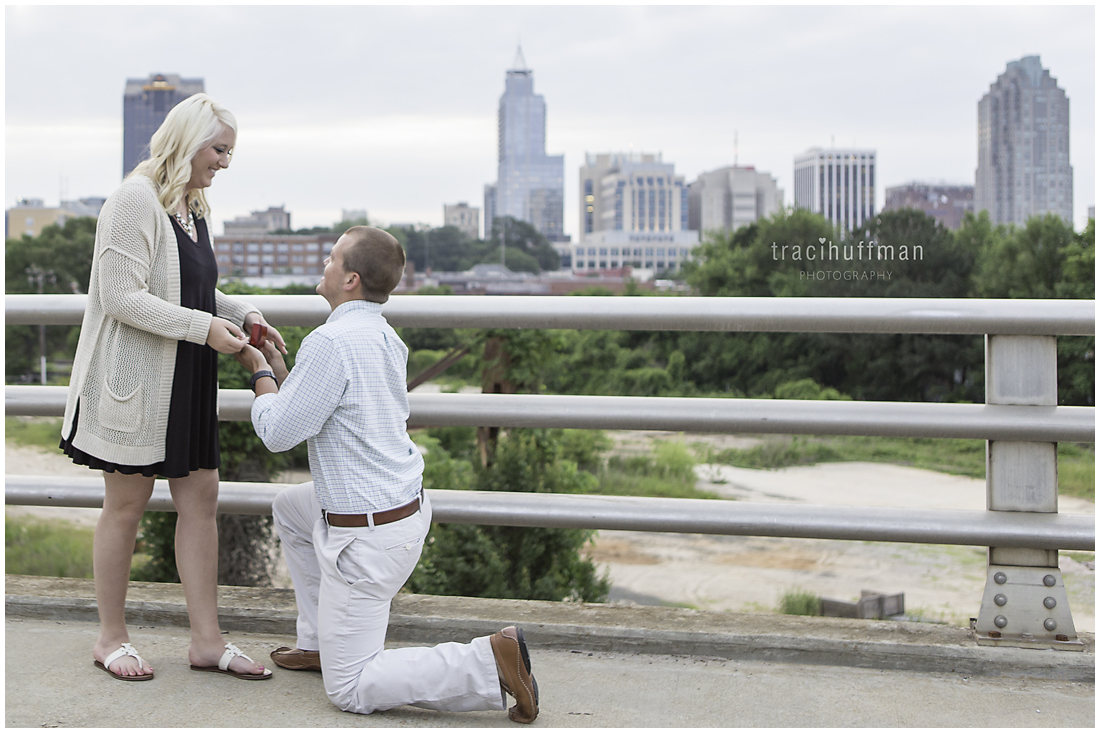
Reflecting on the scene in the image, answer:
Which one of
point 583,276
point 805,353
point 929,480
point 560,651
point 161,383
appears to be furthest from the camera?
point 583,276

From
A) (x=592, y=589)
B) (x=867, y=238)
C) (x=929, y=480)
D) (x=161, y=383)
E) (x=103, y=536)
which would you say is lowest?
(x=929, y=480)

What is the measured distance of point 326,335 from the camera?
2.13 metres

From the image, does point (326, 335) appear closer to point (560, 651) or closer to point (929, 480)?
point (560, 651)

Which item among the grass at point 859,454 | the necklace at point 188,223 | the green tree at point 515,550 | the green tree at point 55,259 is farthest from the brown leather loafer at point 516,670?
the green tree at point 55,259

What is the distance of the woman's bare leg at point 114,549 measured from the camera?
2.35m

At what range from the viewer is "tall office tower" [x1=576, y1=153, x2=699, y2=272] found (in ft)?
260

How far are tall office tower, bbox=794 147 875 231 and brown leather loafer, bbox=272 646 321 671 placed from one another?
135ft

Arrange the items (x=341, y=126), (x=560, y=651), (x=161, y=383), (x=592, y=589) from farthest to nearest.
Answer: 1. (x=341, y=126)
2. (x=592, y=589)
3. (x=560, y=651)
4. (x=161, y=383)

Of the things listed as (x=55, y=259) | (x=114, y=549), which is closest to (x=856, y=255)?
(x=114, y=549)

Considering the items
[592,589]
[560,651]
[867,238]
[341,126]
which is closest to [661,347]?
[867,238]

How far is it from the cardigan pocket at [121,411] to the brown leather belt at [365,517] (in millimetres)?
500

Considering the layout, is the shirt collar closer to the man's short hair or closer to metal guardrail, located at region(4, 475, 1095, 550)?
the man's short hair

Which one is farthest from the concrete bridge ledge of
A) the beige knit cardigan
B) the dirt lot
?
the dirt lot

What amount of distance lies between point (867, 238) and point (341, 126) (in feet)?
193
